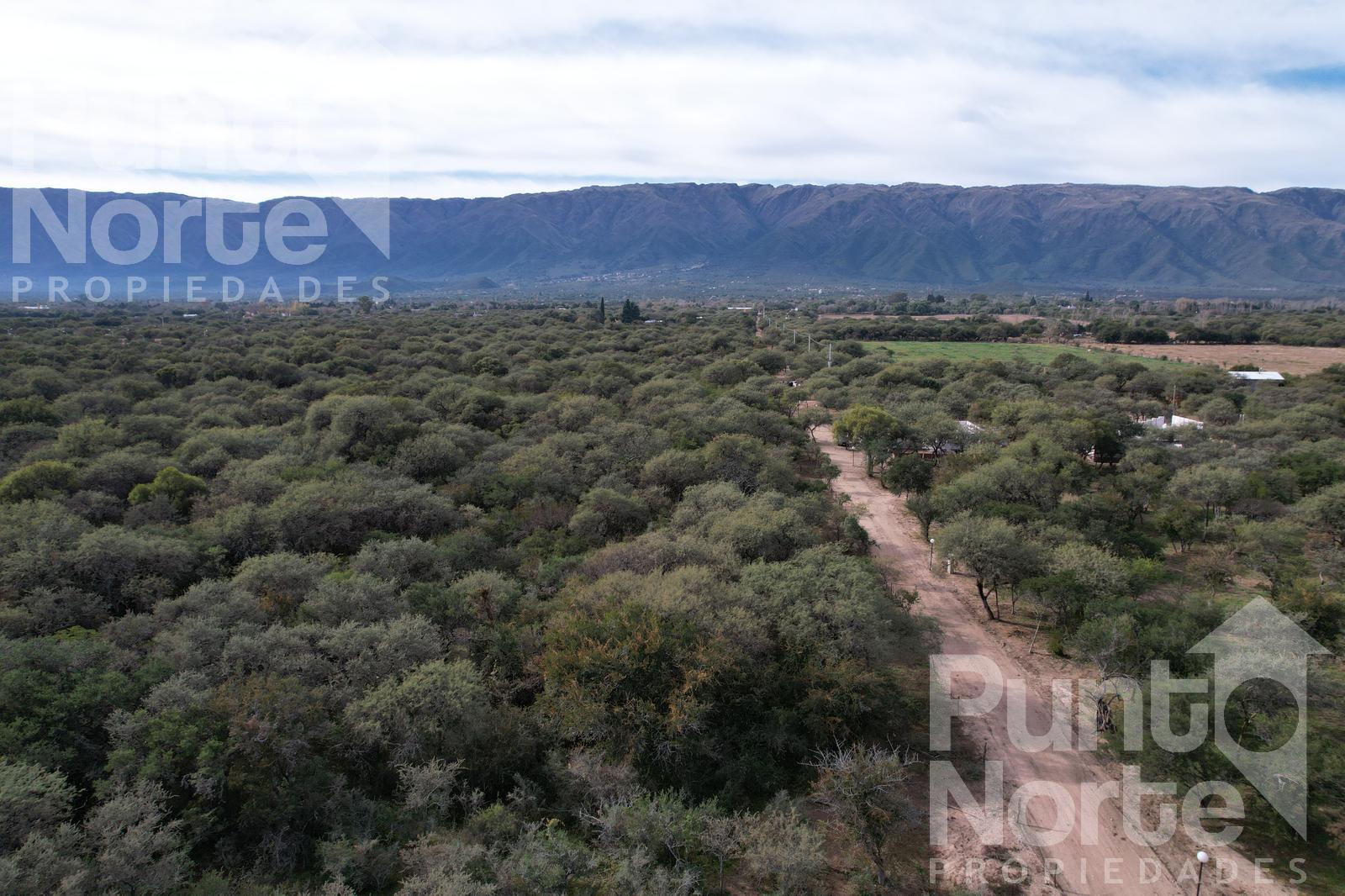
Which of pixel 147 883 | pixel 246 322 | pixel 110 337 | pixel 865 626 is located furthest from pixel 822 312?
→ pixel 147 883

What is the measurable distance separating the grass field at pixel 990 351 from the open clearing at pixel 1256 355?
573 cm

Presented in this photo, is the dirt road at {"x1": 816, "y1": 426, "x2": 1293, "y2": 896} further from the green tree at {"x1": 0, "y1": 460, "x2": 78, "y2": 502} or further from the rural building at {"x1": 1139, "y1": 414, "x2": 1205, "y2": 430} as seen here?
the green tree at {"x1": 0, "y1": 460, "x2": 78, "y2": 502}

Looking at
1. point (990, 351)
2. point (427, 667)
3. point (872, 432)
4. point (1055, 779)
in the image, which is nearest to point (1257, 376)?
point (990, 351)

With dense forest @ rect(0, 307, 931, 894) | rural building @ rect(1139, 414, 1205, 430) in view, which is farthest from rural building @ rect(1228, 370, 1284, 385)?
dense forest @ rect(0, 307, 931, 894)

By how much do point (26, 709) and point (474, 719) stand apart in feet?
22.9

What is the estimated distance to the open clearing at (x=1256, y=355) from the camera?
65688 millimetres

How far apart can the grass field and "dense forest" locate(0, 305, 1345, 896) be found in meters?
33.9

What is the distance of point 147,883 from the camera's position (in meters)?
8.30

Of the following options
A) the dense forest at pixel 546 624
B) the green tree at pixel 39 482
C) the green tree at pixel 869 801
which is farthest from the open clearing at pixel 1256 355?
the green tree at pixel 39 482

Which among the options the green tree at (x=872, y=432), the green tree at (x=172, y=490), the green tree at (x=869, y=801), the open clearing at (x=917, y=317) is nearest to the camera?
the green tree at (x=869, y=801)

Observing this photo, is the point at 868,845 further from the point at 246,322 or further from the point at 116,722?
the point at 246,322

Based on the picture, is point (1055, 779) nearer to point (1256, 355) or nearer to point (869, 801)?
point (869, 801)

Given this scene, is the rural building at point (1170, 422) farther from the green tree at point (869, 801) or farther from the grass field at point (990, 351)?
the green tree at point (869, 801)

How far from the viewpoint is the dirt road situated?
10.8 metres
